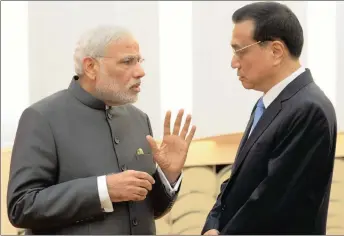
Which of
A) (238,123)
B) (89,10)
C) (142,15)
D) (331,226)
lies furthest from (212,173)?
(89,10)

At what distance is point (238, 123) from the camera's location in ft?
12.0

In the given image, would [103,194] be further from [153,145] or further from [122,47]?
[122,47]

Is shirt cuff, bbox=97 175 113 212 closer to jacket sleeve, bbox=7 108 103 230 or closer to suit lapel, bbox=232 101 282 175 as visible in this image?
jacket sleeve, bbox=7 108 103 230

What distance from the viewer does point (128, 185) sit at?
95.1 inches

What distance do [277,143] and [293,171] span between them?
109 mm

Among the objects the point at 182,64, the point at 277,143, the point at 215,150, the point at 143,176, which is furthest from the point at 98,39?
the point at 182,64

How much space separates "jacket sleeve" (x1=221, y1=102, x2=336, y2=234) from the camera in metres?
2.19

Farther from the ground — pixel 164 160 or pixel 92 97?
pixel 92 97

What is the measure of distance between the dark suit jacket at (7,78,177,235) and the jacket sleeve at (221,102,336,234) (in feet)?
1.70

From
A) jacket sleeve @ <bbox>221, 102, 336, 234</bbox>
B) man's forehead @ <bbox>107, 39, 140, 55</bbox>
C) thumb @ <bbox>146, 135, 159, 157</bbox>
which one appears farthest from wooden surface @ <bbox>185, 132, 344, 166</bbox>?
jacket sleeve @ <bbox>221, 102, 336, 234</bbox>

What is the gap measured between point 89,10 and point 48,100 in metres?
1.74

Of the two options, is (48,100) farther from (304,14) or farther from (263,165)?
(304,14)

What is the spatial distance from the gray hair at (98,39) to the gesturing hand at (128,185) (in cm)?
48

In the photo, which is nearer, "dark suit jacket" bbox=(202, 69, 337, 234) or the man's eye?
"dark suit jacket" bbox=(202, 69, 337, 234)
